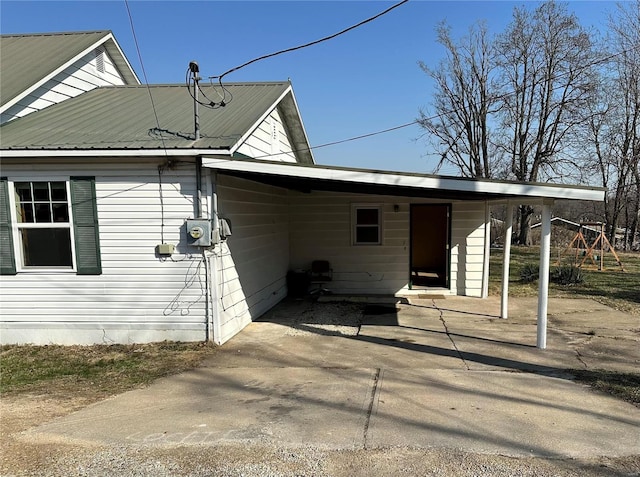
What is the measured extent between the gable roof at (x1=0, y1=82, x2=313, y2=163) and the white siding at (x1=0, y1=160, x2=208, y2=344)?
0.34 m

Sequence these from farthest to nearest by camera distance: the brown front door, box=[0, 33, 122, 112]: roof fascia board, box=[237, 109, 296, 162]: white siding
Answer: the brown front door < box=[237, 109, 296, 162]: white siding < box=[0, 33, 122, 112]: roof fascia board

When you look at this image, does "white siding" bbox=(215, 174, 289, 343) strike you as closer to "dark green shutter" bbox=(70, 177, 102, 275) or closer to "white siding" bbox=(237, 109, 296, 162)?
"white siding" bbox=(237, 109, 296, 162)

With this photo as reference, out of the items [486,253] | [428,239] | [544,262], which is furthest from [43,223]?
[428,239]

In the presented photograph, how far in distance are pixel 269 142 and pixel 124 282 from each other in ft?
13.2

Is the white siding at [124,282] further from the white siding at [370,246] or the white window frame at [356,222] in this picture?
the white window frame at [356,222]

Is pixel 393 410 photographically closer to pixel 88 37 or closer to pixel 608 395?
pixel 608 395

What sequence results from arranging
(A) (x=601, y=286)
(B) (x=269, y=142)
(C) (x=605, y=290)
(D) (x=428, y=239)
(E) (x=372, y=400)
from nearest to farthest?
1. (E) (x=372, y=400)
2. (B) (x=269, y=142)
3. (C) (x=605, y=290)
4. (A) (x=601, y=286)
5. (D) (x=428, y=239)

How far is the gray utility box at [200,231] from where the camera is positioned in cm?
552

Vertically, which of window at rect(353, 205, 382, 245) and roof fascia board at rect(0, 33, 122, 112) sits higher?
roof fascia board at rect(0, 33, 122, 112)

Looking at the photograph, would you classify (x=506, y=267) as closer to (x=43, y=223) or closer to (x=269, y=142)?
(x=269, y=142)

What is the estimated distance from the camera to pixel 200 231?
5.52m

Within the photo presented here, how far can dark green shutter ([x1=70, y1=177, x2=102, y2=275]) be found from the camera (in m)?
5.65

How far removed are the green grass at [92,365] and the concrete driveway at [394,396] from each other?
34 cm

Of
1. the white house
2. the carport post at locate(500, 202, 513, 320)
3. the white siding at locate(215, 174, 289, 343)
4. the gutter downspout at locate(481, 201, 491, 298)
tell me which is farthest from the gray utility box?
the gutter downspout at locate(481, 201, 491, 298)
